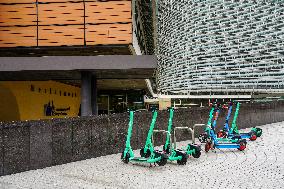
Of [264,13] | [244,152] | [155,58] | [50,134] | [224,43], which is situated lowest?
[244,152]

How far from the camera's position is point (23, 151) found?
7.66 meters

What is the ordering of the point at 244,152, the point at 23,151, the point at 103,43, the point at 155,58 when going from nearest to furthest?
the point at 23,151 < the point at 244,152 < the point at 155,58 < the point at 103,43

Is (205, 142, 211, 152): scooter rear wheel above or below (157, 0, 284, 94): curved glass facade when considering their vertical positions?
below

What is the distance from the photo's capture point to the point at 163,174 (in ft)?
24.0

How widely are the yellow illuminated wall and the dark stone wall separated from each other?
880cm

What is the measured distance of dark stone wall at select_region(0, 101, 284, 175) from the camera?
293 inches

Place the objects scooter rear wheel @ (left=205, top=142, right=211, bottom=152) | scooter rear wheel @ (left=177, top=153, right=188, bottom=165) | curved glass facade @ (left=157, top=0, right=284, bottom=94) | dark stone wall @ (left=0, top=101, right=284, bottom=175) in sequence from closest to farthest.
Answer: dark stone wall @ (left=0, top=101, right=284, bottom=175) → scooter rear wheel @ (left=177, top=153, right=188, bottom=165) → scooter rear wheel @ (left=205, top=142, right=211, bottom=152) → curved glass facade @ (left=157, top=0, right=284, bottom=94)

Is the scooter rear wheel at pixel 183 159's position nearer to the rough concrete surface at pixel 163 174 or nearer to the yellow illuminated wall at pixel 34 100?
the rough concrete surface at pixel 163 174

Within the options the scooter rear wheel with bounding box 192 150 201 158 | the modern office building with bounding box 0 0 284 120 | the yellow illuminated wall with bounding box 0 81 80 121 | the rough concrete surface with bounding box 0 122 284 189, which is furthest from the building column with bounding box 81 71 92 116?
the scooter rear wheel with bounding box 192 150 201 158

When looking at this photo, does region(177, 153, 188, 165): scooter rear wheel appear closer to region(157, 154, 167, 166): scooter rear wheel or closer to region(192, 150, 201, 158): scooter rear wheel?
region(157, 154, 167, 166): scooter rear wheel

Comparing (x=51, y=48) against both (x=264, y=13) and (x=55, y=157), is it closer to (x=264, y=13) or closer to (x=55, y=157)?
(x=55, y=157)

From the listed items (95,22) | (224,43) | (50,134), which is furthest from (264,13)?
(50,134)

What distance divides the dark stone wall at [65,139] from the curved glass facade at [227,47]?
359 ft

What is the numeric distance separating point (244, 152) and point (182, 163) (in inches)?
120
